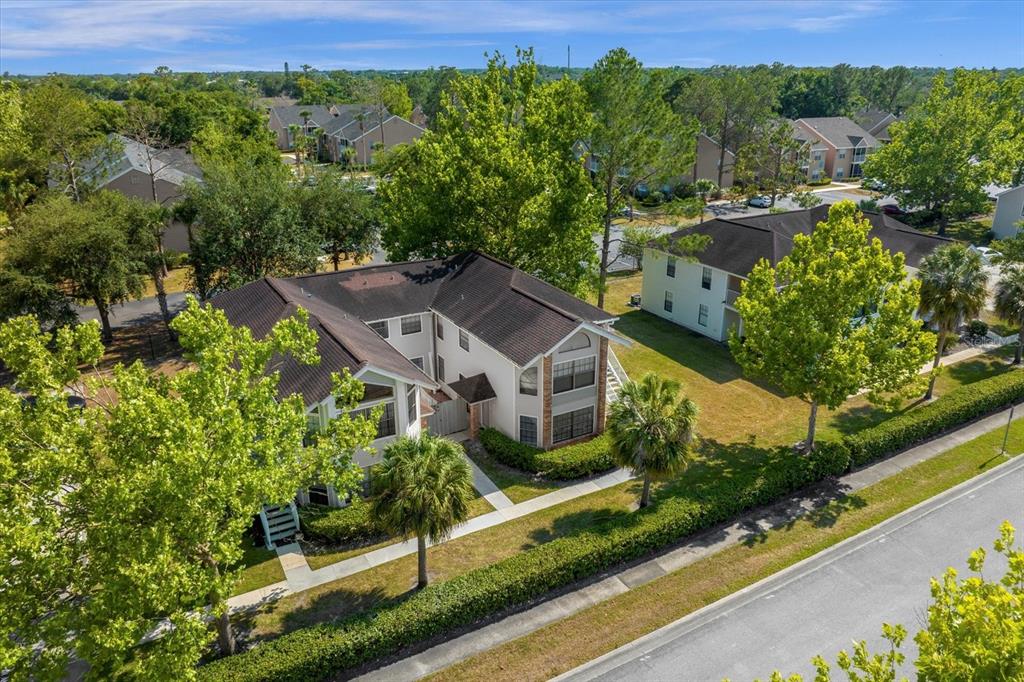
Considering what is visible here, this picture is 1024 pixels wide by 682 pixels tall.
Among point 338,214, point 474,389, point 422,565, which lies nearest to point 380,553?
point 422,565

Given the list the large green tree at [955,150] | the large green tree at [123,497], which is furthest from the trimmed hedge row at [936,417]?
the large green tree at [955,150]

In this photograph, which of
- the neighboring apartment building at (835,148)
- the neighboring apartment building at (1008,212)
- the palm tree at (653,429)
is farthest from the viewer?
the neighboring apartment building at (835,148)

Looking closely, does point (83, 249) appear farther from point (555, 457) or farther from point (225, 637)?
point (555, 457)

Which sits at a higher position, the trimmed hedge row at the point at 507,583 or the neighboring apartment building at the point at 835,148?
the neighboring apartment building at the point at 835,148

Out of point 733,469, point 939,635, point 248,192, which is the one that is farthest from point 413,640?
point 248,192

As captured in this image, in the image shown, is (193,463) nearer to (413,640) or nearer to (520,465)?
(413,640)

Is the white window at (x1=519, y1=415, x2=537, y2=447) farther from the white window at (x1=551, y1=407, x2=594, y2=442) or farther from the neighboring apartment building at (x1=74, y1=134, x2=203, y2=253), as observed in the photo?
the neighboring apartment building at (x1=74, y1=134, x2=203, y2=253)

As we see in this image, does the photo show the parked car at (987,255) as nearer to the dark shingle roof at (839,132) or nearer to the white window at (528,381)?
the white window at (528,381)
